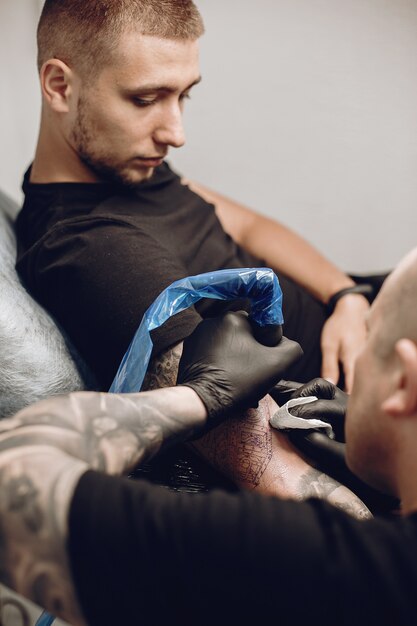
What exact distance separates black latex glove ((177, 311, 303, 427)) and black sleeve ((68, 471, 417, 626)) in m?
0.28

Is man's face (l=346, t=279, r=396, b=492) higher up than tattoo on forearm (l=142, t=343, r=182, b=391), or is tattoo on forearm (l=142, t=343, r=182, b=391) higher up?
man's face (l=346, t=279, r=396, b=492)

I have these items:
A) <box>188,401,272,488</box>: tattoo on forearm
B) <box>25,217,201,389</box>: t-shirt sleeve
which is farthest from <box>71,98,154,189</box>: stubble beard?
<box>188,401,272,488</box>: tattoo on forearm

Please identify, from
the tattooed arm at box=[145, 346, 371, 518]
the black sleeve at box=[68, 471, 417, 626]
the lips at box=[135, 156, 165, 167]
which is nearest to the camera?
the black sleeve at box=[68, 471, 417, 626]

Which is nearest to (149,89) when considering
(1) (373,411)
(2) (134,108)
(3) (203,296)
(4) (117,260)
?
(2) (134,108)

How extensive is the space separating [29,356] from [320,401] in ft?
1.85

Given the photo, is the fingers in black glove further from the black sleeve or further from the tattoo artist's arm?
the black sleeve

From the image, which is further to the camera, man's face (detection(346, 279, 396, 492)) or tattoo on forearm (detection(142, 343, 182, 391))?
tattoo on forearm (detection(142, 343, 182, 391))

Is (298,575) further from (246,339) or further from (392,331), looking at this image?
(246,339)

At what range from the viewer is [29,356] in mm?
1311

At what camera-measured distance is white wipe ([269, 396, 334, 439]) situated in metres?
1.17

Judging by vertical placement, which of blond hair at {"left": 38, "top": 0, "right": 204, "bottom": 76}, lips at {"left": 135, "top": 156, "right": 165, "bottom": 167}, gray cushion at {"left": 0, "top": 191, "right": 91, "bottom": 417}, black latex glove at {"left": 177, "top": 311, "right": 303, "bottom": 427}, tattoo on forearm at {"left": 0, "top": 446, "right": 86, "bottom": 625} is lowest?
gray cushion at {"left": 0, "top": 191, "right": 91, "bottom": 417}

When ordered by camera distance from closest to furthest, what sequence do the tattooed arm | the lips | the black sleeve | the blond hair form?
1. the black sleeve
2. the tattooed arm
3. the blond hair
4. the lips

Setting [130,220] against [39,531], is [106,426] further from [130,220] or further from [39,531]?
[130,220]

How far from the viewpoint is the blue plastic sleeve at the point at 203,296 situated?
108 cm
